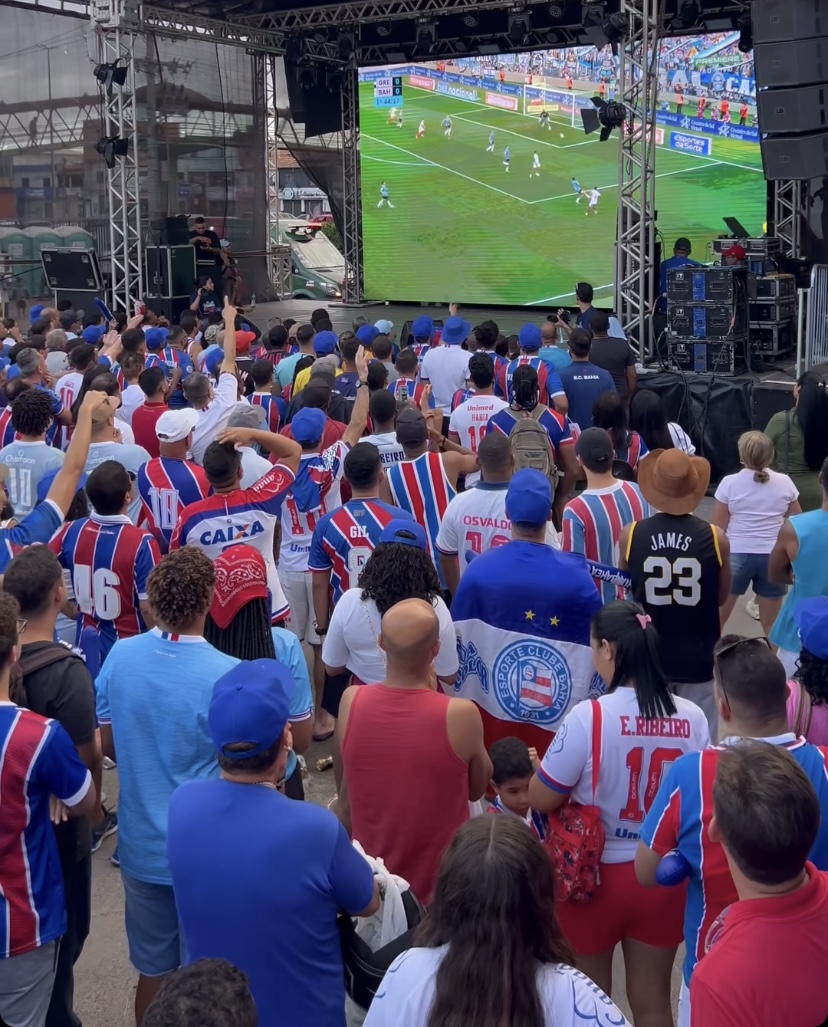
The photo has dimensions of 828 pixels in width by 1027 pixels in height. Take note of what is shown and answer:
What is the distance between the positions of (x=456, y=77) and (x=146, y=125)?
4871mm

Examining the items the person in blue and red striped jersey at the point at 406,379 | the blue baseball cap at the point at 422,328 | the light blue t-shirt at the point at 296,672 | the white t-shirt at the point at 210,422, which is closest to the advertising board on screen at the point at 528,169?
the blue baseball cap at the point at 422,328

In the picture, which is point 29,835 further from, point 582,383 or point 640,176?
point 640,176

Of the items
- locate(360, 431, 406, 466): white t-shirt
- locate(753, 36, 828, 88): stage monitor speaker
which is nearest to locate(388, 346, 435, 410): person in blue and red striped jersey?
locate(360, 431, 406, 466): white t-shirt

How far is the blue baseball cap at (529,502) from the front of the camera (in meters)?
3.37

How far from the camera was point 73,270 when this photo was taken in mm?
14836

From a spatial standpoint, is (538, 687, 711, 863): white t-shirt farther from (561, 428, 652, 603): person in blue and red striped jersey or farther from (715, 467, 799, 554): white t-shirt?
(715, 467, 799, 554): white t-shirt

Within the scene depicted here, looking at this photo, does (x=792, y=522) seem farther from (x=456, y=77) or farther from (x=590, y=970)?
(x=456, y=77)

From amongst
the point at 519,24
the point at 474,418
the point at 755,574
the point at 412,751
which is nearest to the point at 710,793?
the point at 412,751

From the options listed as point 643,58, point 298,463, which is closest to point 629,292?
point 643,58

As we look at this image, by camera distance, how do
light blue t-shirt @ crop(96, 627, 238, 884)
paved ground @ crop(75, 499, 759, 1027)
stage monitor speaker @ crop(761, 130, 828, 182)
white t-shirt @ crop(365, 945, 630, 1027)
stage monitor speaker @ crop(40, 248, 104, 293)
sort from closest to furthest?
white t-shirt @ crop(365, 945, 630, 1027) < light blue t-shirt @ crop(96, 627, 238, 884) < paved ground @ crop(75, 499, 759, 1027) < stage monitor speaker @ crop(761, 130, 828, 182) < stage monitor speaker @ crop(40, 248, 104, 293)

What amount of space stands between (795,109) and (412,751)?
321 inches

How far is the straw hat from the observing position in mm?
3727

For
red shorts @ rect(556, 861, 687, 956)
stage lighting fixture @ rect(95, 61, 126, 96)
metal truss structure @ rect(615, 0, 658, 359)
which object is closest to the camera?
red shorts @ rect(556, 861, 687, 956)

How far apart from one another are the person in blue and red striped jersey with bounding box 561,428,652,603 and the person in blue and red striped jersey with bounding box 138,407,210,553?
1612 mm
